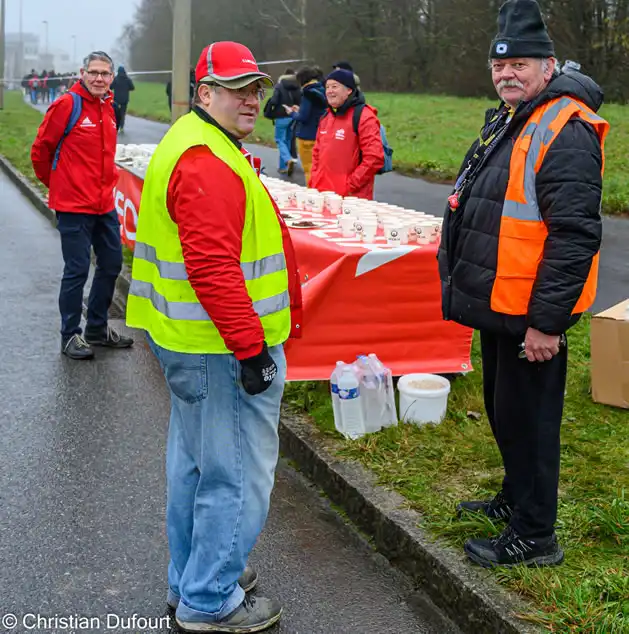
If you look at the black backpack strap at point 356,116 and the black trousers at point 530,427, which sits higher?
the black backpack strap at point 356,116

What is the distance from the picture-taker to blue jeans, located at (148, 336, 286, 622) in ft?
9.91

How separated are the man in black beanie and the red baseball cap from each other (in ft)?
A: 2.88

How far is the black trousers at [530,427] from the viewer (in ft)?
11.0

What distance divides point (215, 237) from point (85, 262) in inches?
156

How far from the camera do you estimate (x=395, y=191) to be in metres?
15.4

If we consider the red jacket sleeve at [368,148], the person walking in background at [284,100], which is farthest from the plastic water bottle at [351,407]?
the person walking in background at [284,100]

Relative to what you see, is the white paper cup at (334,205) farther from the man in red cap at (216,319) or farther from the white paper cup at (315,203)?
the man in red cap at (216,319)

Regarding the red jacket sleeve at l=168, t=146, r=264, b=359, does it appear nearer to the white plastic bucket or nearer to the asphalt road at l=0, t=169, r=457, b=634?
the asphalt road at l=0, t=169, r=457, b=634

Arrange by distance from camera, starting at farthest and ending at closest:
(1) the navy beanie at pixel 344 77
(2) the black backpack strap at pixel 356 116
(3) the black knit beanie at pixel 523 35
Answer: (2) the black backpack strap at pixel 356 116 → (1) the navy beanie at pixel 344 77 → (3) the black knit beanie at pixel 523 35

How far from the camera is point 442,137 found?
857 inches

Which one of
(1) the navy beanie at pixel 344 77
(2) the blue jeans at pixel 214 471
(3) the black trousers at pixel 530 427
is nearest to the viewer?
(2) the blue jeans at pixel 214 471

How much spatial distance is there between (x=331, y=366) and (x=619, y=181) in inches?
400

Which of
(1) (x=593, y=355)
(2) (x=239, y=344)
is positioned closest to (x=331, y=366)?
(1) (x=593, y=355)

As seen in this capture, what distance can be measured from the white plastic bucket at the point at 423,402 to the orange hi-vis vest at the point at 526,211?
5.84ft
